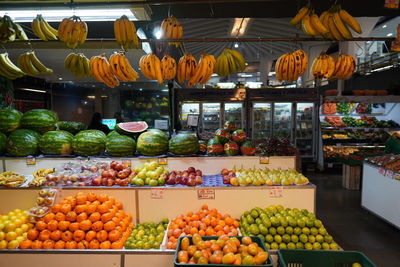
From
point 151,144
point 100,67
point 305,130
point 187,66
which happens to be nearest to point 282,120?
point 305,130

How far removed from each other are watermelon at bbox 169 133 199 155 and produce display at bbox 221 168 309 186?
0.55 m

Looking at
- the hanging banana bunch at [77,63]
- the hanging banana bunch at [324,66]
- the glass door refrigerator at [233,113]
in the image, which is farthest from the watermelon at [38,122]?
the glass door refrigerator at [233,113]

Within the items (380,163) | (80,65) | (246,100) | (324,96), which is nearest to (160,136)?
(80,65)

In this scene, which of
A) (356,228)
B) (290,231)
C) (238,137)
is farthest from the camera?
(356,228)

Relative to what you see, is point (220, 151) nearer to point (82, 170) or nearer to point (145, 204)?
point (145, 204)

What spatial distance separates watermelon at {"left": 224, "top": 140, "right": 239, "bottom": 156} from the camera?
3161mm

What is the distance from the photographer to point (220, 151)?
10.5 ft

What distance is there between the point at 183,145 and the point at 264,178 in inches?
41.0

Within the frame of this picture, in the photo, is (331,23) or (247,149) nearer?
(331,23)

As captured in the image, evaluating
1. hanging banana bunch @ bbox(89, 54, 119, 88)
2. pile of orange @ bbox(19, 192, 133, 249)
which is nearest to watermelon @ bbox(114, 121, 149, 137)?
hanging banana bunch @ bbox(89, 54, 119, 88)

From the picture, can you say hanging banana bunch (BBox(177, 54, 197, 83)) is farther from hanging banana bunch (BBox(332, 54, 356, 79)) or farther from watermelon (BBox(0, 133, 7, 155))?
watermelon (BBox(0, 133, 7, 155))

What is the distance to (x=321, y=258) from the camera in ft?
6.54

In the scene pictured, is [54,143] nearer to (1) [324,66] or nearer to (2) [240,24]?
(1) [324,66]

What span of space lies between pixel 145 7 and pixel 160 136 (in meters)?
1.65
